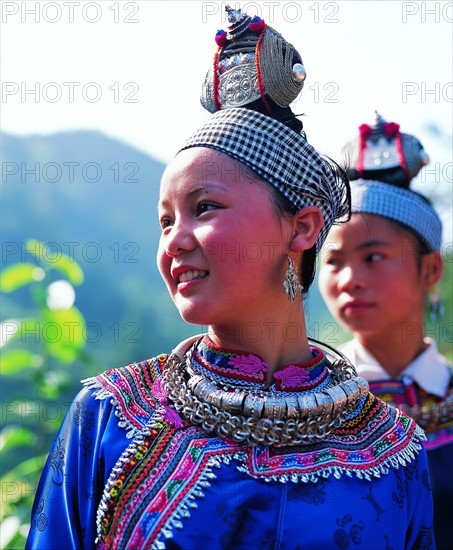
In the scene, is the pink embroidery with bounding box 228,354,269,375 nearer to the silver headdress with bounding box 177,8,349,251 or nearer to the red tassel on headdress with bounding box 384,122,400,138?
the silver headdress with bounding box 177,8,349,251

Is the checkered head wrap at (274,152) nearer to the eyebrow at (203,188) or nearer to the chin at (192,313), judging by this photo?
the eyebrow at (203,188)

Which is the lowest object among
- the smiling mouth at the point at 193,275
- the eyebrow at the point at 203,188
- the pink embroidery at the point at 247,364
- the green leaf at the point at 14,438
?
the green leaf at the point at 14,438

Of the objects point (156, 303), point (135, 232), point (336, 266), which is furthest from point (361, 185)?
point (156, 303)

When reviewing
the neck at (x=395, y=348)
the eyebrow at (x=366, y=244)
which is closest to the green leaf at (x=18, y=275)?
the eyebrow at (x=366, y=244)

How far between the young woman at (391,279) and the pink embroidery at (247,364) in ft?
4.19

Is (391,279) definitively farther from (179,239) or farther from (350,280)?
(179,239)

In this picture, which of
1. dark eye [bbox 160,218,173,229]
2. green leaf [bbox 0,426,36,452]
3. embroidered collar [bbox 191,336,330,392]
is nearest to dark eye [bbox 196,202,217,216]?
dark eye [bbox 160,218,173,229]

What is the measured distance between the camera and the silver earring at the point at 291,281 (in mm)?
2170

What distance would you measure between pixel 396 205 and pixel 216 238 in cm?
172

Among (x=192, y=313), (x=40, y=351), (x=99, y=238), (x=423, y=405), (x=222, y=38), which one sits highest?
(x=222, y=38)

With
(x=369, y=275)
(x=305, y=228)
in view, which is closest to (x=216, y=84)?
(x=305, y=228)

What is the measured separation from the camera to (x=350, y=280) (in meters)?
3.32

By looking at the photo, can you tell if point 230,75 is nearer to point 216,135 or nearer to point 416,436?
point 216,135

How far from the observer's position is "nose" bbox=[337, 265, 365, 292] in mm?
3318
